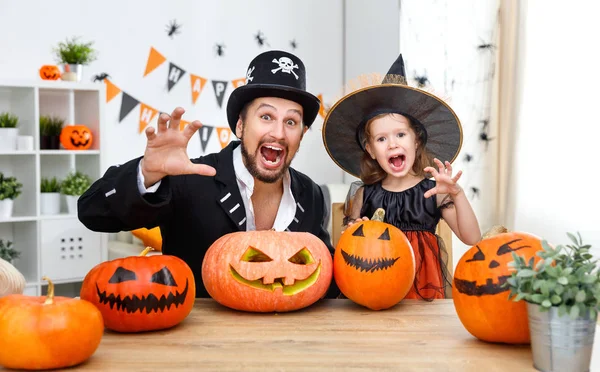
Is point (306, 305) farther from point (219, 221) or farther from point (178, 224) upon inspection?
point (178, 224)

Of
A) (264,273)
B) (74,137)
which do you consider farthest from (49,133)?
(264,273)

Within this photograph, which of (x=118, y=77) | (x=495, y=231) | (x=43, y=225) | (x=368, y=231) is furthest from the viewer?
(x=118, y=77)

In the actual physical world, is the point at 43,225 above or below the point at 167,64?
below

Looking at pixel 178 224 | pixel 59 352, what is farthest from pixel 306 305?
pixel 178 224

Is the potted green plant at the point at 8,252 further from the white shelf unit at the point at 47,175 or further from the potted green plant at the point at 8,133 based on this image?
the potted green plant at the point at 8,133

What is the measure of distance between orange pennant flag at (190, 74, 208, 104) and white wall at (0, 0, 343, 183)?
0.03 metres

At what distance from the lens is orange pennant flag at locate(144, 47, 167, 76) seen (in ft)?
14.5

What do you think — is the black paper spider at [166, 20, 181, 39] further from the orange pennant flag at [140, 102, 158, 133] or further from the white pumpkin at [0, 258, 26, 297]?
the white pumpkin at [0, 258, 26, 297]

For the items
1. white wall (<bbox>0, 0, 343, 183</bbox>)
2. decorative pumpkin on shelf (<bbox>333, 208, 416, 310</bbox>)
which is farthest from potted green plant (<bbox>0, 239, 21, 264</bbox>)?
decorative pumpkin on shelf (<bbox>333, 208, 416, 310</bbox>)

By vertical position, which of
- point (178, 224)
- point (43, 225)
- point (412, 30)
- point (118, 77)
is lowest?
point (43, 225)

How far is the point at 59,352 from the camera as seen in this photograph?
0.87 metres

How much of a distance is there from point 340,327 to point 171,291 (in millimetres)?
304

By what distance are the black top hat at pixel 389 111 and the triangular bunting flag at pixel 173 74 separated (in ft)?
9.09

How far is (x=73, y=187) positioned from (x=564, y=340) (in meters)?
3.45
